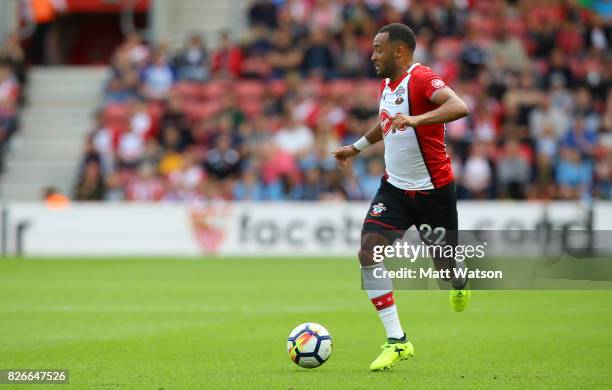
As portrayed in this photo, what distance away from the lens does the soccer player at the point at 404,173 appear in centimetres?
950

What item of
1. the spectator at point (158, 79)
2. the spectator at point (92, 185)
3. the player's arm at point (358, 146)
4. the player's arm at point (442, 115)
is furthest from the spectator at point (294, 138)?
the player's arm at point (442, 115)

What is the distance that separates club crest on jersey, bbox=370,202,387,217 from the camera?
9.72m

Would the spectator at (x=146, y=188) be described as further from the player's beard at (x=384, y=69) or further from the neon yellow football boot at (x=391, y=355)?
the neon yellow football boot at (x=391, y=355)

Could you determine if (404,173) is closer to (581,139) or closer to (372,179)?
(372,179)

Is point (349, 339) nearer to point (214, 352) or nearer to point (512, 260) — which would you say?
point (214, 352)

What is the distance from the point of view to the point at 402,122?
28.9ft

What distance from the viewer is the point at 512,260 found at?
19.2m

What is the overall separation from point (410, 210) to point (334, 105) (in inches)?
685

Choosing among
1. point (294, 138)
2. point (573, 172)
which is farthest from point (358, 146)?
point (294, 138)

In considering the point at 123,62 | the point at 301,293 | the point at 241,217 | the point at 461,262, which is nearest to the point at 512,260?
the point at 301,293

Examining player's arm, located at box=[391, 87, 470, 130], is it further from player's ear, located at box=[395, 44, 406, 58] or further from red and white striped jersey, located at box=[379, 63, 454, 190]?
player's ear, located at box=[395, 44, 406, 58]

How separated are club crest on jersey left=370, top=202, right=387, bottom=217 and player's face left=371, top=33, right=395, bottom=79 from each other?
1.07 metres

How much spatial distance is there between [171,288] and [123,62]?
539 inches

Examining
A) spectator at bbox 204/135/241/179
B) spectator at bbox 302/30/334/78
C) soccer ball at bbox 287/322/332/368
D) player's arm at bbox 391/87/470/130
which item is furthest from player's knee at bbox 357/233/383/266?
spectator at bbox 302/30/334/78
